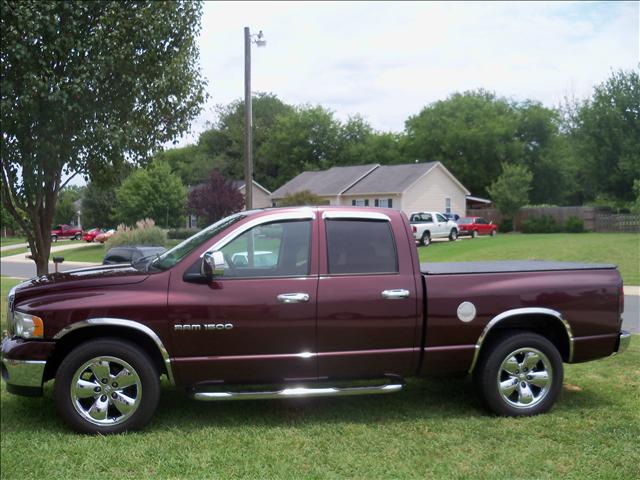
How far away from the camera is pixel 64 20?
8070mm

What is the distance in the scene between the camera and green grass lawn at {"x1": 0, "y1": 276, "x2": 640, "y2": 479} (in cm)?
429

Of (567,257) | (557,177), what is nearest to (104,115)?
(567,257)

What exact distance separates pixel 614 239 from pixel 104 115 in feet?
61.6

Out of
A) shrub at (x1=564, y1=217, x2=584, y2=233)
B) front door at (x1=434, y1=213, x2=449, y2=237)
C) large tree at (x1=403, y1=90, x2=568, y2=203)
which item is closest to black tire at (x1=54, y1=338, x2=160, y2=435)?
front door at (x1=434, y1=213, x2=449, y2=237)

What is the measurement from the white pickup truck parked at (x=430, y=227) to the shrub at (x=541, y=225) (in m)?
5.86

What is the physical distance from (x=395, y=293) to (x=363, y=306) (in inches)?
11.5

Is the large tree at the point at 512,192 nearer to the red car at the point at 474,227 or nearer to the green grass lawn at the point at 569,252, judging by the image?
the red car at the point at 474,227

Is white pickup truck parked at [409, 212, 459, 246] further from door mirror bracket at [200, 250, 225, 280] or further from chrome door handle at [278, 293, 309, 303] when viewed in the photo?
→ door mirror bracket at [200, 250, 225, 280]

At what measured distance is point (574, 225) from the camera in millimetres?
34438

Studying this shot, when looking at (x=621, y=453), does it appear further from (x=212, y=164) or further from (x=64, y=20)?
(x=212, y=164)

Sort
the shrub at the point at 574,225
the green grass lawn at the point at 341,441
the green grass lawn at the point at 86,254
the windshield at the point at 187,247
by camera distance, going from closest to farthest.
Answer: the green grass lawn at the point at 341,441 < the windshield at the point at 187,247 < the green grass lawn at the point at 86,254 < the shrub at the point at 574,225

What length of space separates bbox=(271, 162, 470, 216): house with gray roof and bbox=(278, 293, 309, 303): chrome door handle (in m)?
38.6

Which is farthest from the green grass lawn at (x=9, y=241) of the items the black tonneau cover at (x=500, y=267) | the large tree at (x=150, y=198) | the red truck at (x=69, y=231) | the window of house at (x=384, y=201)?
the black tonneau cover at (x=500, y=267)

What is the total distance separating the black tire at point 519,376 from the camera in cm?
531
